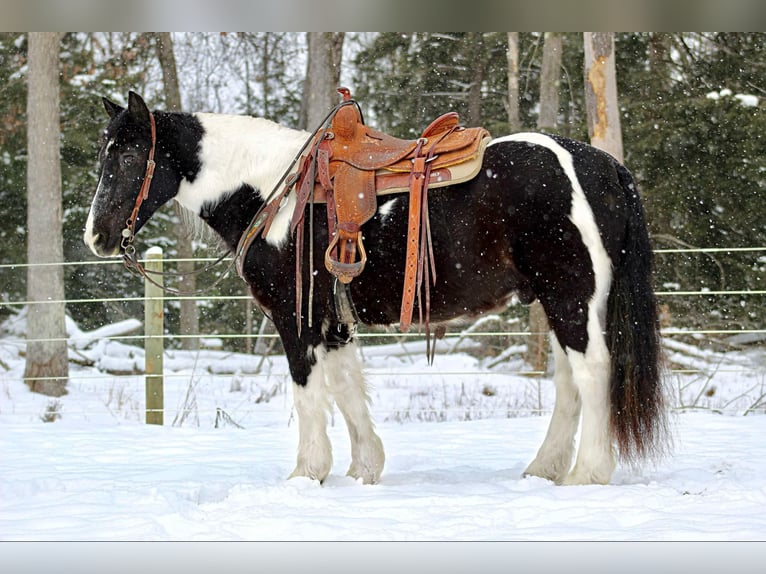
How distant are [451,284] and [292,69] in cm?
998

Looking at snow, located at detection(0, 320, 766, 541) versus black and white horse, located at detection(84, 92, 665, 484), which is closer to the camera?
snow, located at detection(0, 320, 766, 541)

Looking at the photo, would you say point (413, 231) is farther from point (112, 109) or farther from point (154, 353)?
point (154, 353)

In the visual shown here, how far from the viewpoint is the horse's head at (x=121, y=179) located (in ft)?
12.9

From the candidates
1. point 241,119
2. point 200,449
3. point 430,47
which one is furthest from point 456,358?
point 241,119

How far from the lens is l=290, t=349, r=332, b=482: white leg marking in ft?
12.5

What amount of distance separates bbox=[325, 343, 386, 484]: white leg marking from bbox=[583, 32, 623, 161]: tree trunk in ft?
13.2

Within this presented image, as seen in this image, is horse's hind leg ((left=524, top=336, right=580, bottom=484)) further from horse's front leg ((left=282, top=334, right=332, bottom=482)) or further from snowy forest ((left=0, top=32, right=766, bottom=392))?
snowy forest ((left=0, top=32, right=766, bottom=392))

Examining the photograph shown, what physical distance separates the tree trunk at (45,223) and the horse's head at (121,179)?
5.55 metres

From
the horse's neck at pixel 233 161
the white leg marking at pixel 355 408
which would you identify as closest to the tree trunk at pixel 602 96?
the horse's neck at pixel 233 161

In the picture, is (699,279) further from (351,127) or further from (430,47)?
(351,127)

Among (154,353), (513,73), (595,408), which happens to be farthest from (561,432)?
(513,73)

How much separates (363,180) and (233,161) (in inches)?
30.9

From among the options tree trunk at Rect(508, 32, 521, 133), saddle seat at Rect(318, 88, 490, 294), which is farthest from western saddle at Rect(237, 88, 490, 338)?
tree trunk at Rect(508, 32, 521, 133)

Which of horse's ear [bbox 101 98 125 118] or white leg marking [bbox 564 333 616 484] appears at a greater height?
horse's ear [bbox 101 98 125 118]
